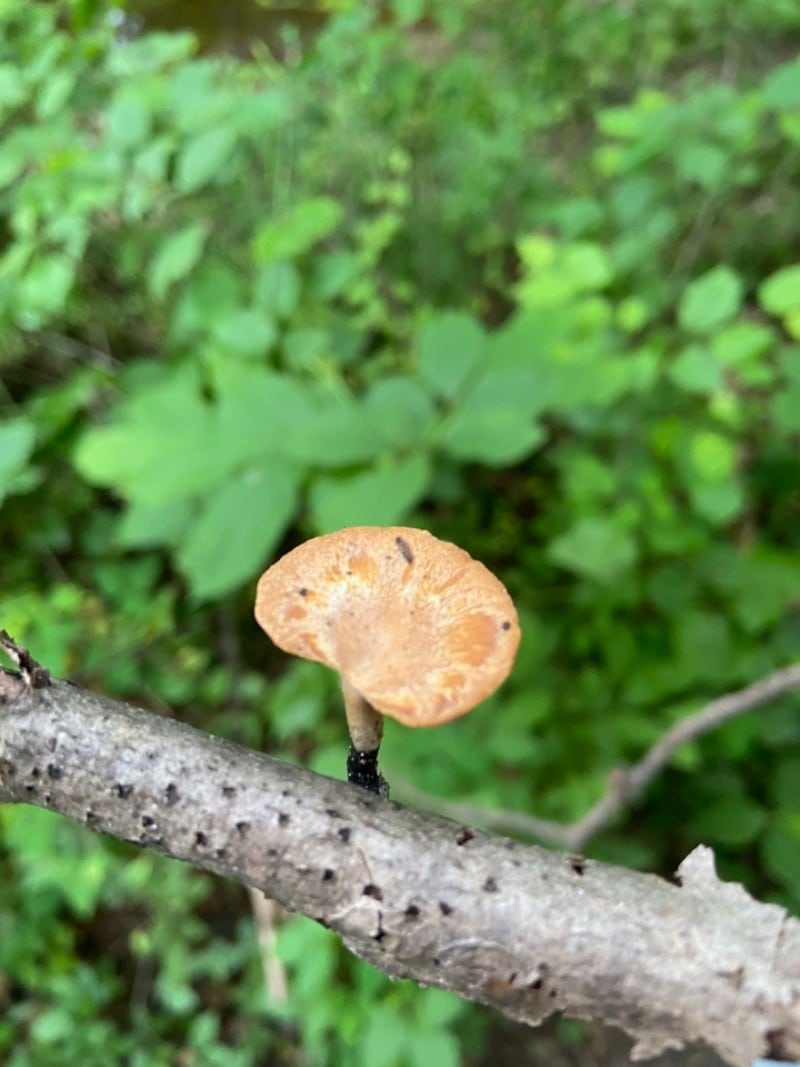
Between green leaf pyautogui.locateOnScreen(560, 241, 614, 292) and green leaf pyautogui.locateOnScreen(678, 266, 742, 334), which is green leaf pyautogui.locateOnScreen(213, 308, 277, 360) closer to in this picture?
green leaf pyautogui.locateOnScreen(560, 241, 614, 292)

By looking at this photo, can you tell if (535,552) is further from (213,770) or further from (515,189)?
(213,770)

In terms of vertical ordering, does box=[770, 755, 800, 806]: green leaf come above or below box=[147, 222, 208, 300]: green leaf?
below

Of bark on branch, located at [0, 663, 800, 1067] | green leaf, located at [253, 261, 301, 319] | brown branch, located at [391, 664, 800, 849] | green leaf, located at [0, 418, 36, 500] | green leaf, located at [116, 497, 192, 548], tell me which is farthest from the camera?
green leaf, located at [253, 261, 301, 319]

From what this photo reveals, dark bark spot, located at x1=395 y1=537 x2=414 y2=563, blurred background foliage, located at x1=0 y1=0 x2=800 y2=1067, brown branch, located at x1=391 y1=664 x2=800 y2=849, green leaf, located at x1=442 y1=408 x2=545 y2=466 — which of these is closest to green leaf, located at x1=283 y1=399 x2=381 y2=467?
blurred background foliage, located at x1=0 y1=0 x2=800 y2=1067

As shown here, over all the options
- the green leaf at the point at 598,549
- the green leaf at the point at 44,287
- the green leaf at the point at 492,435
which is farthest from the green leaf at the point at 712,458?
the green leaf at the point at 44,287

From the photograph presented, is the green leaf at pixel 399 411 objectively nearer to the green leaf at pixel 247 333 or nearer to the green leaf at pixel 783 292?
the green leaf at pixel 247 333

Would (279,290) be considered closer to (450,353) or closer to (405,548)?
(450,353)
